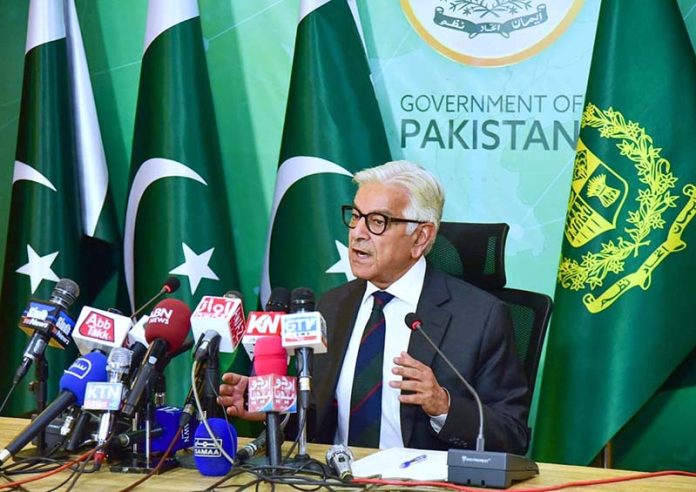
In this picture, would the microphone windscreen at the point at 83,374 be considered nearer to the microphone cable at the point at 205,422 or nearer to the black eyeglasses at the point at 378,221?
the microphone cable at the point at 205,422

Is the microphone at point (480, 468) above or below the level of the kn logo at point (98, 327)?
below

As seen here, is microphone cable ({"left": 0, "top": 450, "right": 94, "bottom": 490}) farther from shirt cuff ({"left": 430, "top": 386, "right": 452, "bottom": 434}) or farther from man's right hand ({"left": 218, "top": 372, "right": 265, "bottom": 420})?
shirt cuff ({"left": 430, "top": 386, "right": 452, "bottom": 434})

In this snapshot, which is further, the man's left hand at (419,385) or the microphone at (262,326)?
the man's left hand at (419,385)

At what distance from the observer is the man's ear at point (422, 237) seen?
A: 2768 millimetres

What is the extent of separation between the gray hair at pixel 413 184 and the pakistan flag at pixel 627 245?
666mm

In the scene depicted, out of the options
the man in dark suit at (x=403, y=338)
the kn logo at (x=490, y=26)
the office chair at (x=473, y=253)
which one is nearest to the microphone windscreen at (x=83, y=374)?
the man in dark suit at (x=403, y=338)

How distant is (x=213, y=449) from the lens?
1.95 m

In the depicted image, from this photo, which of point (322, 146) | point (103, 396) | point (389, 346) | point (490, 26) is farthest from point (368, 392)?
point (490, 26)

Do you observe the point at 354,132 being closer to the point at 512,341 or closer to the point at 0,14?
the point at 512,341

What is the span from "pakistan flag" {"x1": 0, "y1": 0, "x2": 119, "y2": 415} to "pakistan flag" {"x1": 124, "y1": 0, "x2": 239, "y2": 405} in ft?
0.80

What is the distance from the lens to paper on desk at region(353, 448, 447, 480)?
6.19 ft

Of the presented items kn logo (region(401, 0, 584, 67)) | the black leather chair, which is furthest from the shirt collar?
kn logo (region(401, 0, 584, 67))

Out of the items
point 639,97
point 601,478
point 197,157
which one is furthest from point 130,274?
point 601,478

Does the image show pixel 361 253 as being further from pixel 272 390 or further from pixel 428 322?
pixel 272 390
